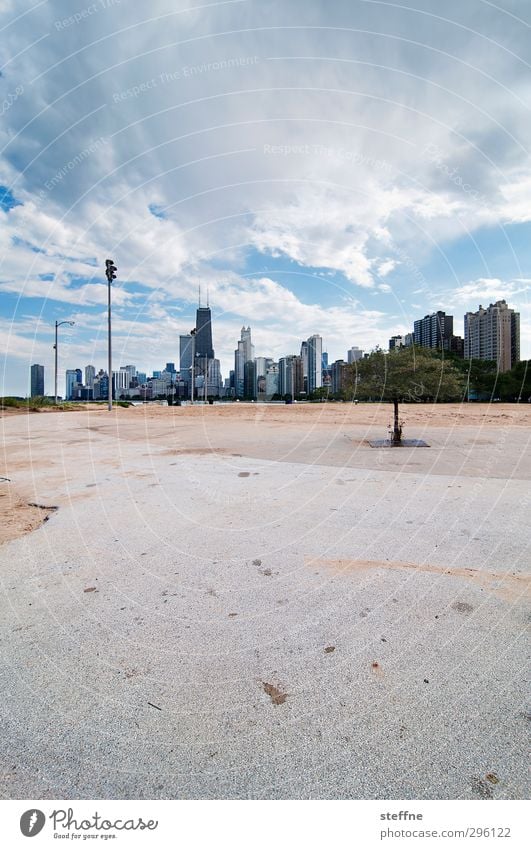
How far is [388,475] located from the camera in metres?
8.20

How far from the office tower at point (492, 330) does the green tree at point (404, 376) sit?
69.0 ft

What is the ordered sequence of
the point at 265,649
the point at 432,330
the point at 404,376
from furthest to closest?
the point at 432,330 < the point at 404,376 < the point at 265,649

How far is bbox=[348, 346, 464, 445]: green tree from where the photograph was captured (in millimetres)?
12797

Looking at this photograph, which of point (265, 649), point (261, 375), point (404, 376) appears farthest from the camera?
point (261, 375)

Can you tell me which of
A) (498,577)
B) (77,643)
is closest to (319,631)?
(77,643)

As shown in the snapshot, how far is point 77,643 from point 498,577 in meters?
3.57

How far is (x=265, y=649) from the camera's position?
2.56 m

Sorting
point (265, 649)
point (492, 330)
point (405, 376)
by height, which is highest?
point (492, 330)

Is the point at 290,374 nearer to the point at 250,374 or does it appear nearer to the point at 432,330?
the point at 250,374

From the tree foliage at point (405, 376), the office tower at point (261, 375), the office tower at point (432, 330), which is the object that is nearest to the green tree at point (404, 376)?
the tree foliage at point (405, 376)

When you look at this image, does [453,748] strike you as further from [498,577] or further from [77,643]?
[77,643]

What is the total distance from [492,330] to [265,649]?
124ft

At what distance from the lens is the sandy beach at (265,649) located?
1.75m

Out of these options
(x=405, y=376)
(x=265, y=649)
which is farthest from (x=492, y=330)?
(x=265, y=649)
